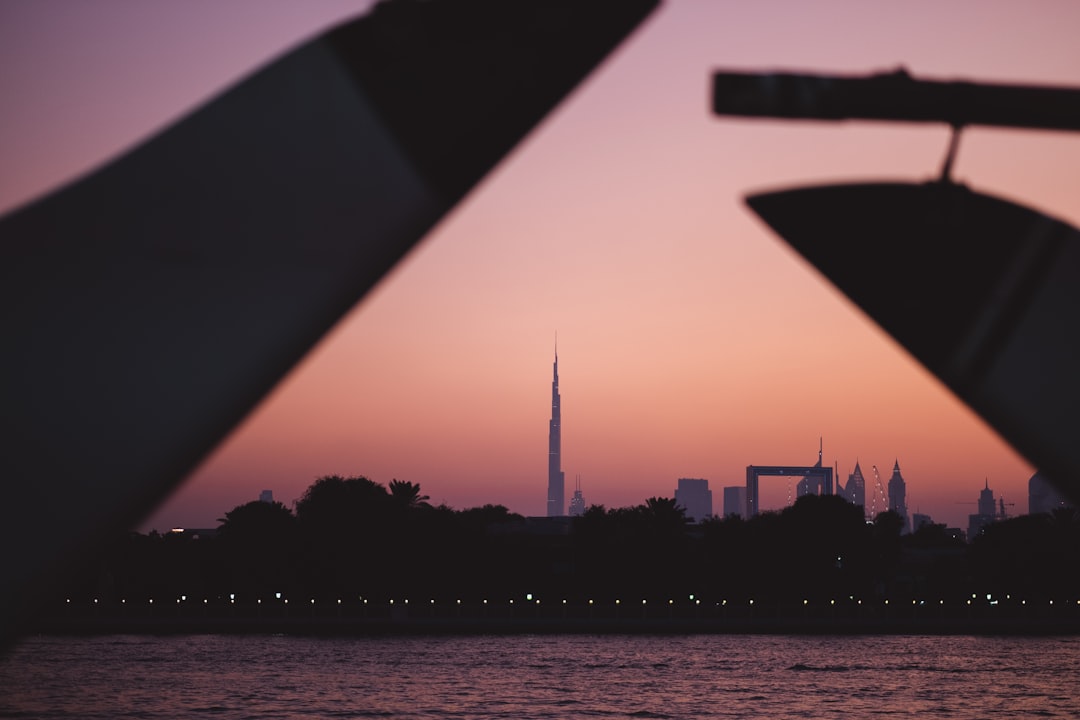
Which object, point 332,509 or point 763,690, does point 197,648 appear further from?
point 763,690

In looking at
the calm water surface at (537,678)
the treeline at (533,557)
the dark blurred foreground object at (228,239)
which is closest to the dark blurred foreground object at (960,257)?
the dark blurred foreground object at (228,239)

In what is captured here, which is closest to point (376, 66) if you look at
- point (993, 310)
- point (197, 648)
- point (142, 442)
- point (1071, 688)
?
point (142, 442)

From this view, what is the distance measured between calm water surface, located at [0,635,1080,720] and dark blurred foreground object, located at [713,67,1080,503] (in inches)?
1984

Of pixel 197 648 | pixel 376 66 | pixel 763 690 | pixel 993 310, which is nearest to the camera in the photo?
pixel 376 66

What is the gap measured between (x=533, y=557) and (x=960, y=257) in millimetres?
82750

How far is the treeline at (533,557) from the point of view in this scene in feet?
270

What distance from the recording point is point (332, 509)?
83500 mm

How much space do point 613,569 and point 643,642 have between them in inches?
236

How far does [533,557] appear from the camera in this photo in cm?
8412

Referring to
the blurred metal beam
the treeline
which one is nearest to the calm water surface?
the treeline

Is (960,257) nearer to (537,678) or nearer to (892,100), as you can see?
(892,100)

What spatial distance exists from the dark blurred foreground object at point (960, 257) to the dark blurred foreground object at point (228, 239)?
1.40 ft

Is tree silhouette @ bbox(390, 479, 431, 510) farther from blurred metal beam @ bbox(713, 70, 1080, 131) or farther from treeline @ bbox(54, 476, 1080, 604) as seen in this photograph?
blurred metal beam @ bbox(713, 70, 1080, 131)

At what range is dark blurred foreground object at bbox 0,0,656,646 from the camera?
1.96 m
